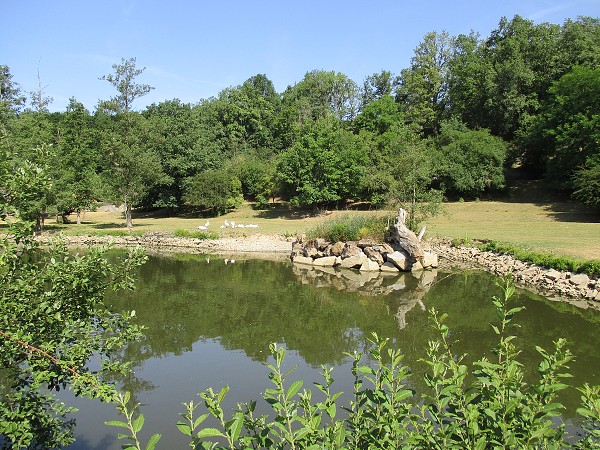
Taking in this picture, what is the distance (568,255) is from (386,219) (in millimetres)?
9802

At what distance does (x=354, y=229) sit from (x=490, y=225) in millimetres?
12716

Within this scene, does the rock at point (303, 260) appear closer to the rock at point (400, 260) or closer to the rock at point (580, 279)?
the rock at point (400, 260)

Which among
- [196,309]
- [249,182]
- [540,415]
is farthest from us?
[249,182]

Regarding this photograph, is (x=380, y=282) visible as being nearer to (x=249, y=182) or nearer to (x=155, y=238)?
(x=155, y=238)

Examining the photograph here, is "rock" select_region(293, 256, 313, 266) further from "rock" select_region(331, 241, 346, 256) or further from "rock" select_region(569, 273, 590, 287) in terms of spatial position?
"rock" select_region(569, 273, 590, 287)

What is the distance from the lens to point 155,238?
34.0 m

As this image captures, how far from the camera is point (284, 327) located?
1451cm

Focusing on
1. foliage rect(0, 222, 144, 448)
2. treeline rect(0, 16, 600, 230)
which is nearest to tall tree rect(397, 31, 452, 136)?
treeline rect(0, 16, 600, 230)

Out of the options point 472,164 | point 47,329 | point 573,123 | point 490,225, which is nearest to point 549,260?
point 490,225

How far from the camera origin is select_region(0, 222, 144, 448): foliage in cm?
409

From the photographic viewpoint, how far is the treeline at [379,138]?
1407 inches

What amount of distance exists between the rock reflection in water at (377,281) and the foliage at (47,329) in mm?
12617

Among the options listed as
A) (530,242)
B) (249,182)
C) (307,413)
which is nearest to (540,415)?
(307,413)

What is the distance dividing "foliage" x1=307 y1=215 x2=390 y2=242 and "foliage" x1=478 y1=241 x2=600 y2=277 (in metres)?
6.00
